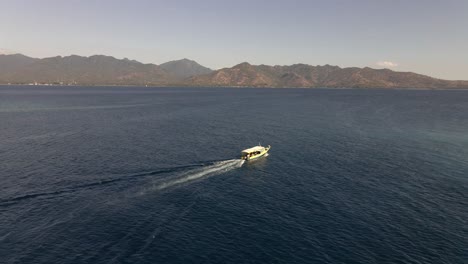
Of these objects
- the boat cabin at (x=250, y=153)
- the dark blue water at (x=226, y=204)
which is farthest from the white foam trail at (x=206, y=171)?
the boat cabin at (x=250, y=153)

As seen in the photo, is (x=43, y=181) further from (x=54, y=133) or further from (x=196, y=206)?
Result: (x=54, y=133)

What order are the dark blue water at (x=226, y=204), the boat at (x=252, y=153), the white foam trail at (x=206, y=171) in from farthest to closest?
the boat at (x=252, y=153), the white foam trail at (x=206, y=171), the dark blue water at (x=226, y=204)

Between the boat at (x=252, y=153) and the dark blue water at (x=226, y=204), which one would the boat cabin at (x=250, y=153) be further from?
the dark blue water at (x=226, y=204)

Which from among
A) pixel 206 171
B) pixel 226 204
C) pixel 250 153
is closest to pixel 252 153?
pixel 250 153

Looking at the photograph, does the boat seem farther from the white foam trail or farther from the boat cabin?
the white foam trail

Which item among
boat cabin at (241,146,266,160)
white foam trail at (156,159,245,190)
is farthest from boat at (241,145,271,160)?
white foam trail at (156,159,245,190)

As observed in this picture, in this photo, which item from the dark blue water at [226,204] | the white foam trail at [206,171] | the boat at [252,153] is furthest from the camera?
the boat at [252,153]

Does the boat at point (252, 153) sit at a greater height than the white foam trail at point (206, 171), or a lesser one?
greater

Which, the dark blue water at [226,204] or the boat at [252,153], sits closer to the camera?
the dark blue water at [226,204]

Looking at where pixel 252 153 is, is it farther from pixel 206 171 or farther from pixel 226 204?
pixel 226 204

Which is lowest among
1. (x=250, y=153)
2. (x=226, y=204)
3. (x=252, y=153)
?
(x=226, y=204)
